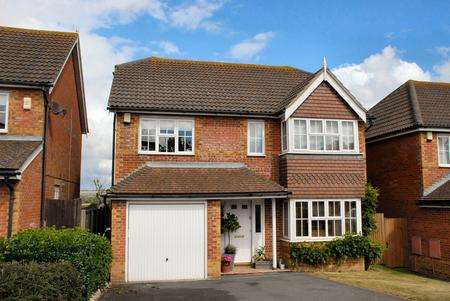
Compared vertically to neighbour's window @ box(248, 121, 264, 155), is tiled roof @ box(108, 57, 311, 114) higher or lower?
higher

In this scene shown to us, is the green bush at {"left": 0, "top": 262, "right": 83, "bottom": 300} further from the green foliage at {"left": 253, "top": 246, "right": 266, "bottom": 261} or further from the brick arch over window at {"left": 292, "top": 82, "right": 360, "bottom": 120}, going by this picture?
the brick arch over window at {"left": 292, "top": 82, "right": 360, "bottom": 120}

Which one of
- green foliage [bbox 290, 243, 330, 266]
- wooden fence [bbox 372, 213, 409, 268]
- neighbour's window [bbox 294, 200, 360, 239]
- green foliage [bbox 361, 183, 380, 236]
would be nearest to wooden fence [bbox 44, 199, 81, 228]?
green foliage [bbox 290, 243, 330, 266]

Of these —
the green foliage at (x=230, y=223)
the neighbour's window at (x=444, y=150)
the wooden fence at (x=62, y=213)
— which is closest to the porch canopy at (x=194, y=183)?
the wooden fence at (x=62, y=213)

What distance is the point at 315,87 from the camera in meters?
16.6

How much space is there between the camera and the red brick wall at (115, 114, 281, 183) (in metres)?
15.6

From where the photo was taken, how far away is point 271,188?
15383 mm

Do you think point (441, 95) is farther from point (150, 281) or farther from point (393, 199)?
point (150, 281)

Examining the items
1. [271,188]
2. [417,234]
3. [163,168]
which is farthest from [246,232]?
[417,234]

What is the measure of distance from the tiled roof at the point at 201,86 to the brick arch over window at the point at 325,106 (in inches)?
44.1

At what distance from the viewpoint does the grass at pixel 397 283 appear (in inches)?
473

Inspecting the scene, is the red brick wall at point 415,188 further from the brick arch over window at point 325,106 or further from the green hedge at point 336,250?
the brick arch over window at point 325,106

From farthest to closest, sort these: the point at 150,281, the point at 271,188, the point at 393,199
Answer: the point at 393,199, the point at 271,188, the point at 150,281

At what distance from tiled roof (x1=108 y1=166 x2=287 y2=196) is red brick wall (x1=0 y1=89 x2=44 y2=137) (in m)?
3.13

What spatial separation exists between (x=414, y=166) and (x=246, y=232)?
7.47 m
